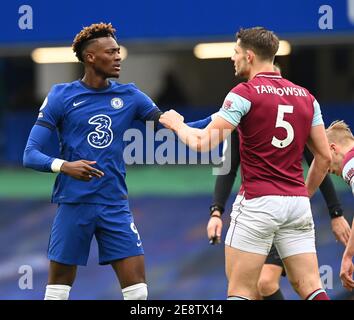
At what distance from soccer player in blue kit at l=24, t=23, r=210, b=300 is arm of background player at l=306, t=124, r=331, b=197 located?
53.2 inches

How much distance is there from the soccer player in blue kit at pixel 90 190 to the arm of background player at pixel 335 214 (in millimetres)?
1615

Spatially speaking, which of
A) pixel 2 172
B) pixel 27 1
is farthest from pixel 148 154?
pixel 2 172

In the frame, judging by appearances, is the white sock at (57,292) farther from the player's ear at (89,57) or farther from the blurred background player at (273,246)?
the player's ear at (89,57)

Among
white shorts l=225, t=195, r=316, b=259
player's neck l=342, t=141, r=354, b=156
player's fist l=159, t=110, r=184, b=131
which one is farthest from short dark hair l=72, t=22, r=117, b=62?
player's neck l=342, t=141, r=354, b=156

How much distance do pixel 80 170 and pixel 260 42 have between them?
1.50m

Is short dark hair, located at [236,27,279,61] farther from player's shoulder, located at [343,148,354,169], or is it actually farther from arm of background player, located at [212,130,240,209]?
arm of background player, located at [212,130,240,209]

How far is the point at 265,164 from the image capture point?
21.8ft

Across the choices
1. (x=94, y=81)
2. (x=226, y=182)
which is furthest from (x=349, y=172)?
(x=94, y=81)

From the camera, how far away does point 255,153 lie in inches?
261

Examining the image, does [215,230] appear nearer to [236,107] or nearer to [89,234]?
[89,234]

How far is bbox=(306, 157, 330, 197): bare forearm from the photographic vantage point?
694 centimetres

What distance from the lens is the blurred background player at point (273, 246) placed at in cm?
782

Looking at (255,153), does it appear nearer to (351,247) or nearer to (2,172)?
(351,247)

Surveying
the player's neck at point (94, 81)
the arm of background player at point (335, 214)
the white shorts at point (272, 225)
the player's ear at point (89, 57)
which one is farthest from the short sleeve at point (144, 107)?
the arm of background player at point (335, 214)
